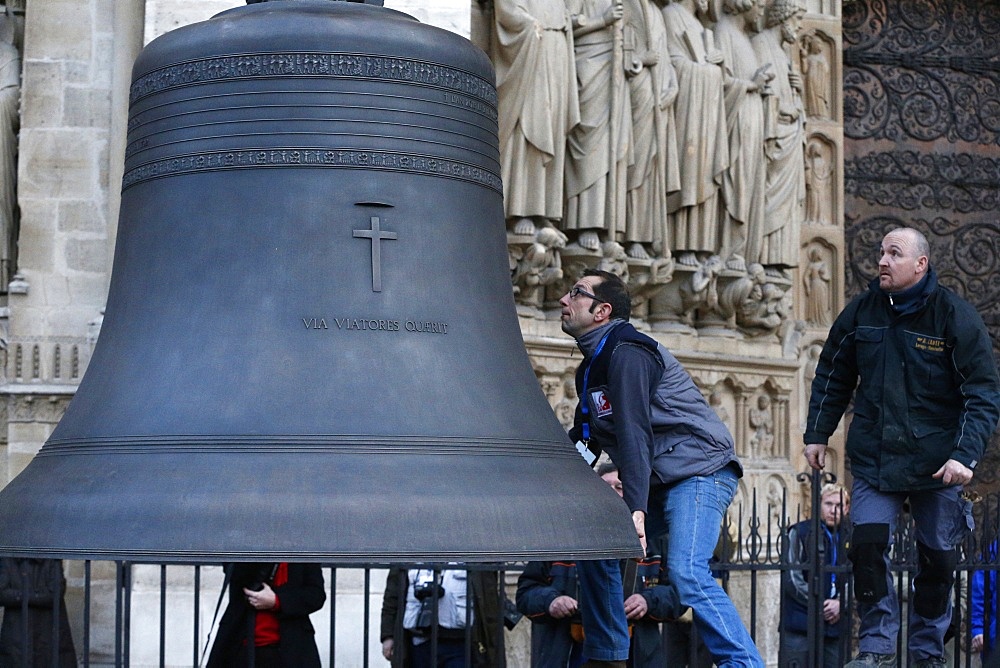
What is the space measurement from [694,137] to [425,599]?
11.0ft

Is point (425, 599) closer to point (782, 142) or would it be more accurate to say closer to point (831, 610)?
point (831, 610)

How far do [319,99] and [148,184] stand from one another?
0.41 metres

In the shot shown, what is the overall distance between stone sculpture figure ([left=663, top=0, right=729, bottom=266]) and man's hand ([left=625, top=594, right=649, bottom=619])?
353cm

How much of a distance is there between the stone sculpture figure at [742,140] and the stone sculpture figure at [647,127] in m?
0.48

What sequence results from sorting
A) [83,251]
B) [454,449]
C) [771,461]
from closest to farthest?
[454,449] → [83,251] → [771,461]

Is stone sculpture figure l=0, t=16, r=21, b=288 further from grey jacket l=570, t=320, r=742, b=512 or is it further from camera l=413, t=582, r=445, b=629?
grey jacket l=570, t=320, r=742, b=512

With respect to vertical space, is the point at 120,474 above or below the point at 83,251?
below

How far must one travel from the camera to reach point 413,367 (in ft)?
9.07

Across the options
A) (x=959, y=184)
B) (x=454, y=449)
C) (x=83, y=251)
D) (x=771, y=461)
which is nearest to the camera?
(x=454, y=449)

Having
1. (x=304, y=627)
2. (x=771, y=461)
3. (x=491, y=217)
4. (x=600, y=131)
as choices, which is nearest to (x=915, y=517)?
(x=304, y=627)

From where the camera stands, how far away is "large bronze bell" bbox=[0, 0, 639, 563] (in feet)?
8.37

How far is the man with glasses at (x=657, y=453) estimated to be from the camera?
14.6ft

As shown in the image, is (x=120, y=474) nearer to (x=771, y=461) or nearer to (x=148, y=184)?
(x=148, y=184)

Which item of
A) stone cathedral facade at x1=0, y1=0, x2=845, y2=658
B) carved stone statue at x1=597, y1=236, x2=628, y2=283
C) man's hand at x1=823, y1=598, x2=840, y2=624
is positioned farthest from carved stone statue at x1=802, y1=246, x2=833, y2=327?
man's hand at x1=823, y1=598, x2=840, y2=624
